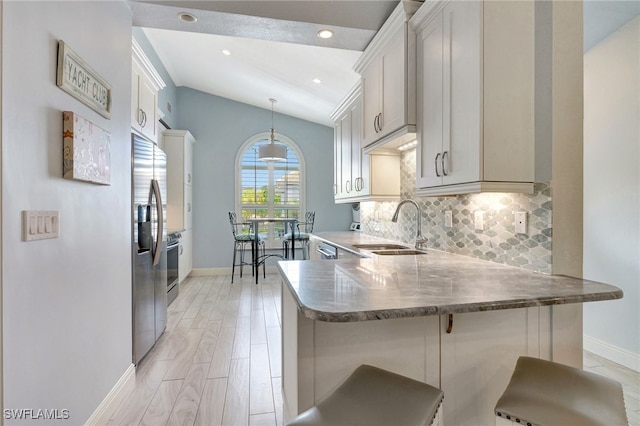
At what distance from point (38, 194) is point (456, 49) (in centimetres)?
209

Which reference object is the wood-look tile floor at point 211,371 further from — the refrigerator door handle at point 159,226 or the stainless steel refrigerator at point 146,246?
the refrigerator door handle at point 159,226

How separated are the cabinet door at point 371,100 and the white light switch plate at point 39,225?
206 centimetres

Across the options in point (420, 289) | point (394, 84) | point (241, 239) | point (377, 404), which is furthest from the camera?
point (241, 239)

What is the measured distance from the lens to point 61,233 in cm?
149

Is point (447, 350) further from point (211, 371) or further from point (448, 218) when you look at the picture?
point (211, 371)

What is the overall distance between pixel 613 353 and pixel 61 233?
3806 mm

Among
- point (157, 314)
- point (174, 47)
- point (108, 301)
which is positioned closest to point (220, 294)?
point (157, 314)

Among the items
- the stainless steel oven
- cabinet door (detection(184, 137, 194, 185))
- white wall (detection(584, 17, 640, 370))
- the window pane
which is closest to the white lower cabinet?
white wall (detection(584, 17, 640, 370))

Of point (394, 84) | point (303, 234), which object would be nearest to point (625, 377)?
point (394, 84)

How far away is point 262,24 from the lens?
234 cm

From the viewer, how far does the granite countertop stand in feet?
3.34

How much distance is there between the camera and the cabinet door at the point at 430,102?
1.79 meters

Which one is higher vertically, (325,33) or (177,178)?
(325,33)

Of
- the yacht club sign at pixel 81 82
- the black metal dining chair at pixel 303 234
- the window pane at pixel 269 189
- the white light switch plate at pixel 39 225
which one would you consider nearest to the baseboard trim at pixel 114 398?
the white light switch plate at pixel 39 225
